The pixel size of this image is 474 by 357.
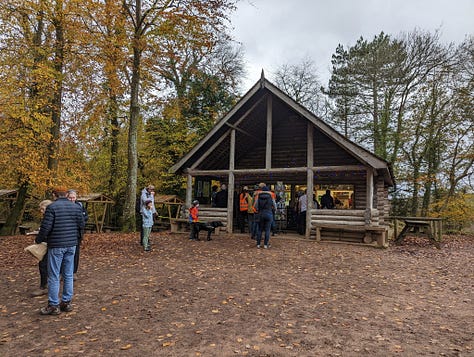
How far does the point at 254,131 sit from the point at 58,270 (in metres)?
11.5

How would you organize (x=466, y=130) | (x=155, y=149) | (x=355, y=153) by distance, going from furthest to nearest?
(x=155, y=149)
(x=466, y=130)
(x=355, y=153)

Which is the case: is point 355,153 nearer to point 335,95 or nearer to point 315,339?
point 315,339

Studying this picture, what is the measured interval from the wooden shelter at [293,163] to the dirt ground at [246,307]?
2.64 metres

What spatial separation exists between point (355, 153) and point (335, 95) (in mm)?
14850

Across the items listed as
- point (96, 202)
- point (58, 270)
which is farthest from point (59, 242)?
point (96, 202)

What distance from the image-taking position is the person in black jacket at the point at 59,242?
486 centimetres


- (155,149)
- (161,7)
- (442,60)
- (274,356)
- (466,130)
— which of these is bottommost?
(274,356)

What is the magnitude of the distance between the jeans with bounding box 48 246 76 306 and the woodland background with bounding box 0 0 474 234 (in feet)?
29.3

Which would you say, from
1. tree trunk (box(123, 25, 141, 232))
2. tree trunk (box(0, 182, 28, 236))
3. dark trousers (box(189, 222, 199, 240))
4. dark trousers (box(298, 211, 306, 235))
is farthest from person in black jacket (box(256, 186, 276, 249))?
tree trunk (box(0, 182, 28, 236))

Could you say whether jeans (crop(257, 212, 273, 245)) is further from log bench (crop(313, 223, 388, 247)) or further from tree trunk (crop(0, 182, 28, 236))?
tree trunk (crop(0, 182, 28, 236))

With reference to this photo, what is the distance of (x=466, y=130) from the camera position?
65.0 feet

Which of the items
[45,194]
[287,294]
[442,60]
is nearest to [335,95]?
[442,60]

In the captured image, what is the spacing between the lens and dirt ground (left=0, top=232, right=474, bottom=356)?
3951 mm

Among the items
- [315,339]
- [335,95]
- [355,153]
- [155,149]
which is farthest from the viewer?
[335,95]
